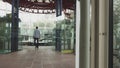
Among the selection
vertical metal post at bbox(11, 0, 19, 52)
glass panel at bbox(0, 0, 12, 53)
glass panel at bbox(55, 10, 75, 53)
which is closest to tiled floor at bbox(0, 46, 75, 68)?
glass panel at bbox(0, 0, 12, 53)

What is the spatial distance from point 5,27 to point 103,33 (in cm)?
941

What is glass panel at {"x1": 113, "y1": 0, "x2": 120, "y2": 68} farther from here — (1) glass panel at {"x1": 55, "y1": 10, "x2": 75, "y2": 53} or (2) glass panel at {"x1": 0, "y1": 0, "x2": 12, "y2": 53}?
(2) glass panel at {"x1": 0, "y1": 0, "x2": 12, "y2": 53}

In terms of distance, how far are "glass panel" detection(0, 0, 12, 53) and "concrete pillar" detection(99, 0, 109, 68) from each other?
9225mm

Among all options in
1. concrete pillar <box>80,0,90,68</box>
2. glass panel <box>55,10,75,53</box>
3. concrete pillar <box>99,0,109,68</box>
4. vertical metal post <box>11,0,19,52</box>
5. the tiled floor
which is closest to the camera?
concrete pillar <box>80,0,90,68</box>

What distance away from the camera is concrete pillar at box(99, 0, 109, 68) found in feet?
8.37

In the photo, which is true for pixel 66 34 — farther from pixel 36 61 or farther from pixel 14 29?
pixel 36 61

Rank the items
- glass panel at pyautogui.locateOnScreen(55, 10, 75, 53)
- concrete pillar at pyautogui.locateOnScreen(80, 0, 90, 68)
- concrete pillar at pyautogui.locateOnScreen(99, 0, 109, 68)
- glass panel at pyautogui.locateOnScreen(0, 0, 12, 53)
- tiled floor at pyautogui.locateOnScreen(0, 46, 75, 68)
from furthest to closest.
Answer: glass panel at pyautogui.locateOnScreen(55, 10, 75, 53) → glass panel at pyautogui.locateOnScreen(0, 0, 12, 53) → tiled floor at pyautogui.locateOnScreen(0, 46, 75, 68) → concrete pillar at pyautogui.locateOnScreen(99, 0, 109, 68) → concrete pillar at pyautogui.locateOnScreen(80, 0, 90, 68)

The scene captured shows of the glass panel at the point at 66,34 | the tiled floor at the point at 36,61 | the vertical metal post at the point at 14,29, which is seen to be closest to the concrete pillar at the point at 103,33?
the tiled floor at the point at 36,61

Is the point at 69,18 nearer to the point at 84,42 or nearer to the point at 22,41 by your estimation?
the point at 22,41

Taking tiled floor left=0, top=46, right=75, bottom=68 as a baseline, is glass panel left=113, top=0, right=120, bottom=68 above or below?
above

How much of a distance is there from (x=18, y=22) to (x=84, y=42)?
10.5 metres

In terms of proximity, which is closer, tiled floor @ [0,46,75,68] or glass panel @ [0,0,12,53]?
tiled floor @ [0,46,75,68]

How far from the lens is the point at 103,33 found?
2.56 metres

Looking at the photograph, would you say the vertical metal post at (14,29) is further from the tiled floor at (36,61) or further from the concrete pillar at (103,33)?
the concrete pillar at (103,33)
